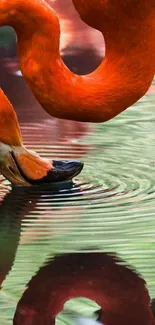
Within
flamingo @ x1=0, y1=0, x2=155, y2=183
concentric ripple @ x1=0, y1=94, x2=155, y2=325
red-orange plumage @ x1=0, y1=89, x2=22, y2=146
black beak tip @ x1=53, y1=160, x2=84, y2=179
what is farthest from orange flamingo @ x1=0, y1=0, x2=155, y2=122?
black beak tip @ x1=53, y1=160, x2=84, y2=179

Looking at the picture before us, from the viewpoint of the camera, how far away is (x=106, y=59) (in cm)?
380

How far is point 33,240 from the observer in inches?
154

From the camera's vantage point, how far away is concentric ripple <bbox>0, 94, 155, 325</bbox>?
3730 mm

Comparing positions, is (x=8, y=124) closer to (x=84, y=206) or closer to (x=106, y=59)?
(x=84, y=206)

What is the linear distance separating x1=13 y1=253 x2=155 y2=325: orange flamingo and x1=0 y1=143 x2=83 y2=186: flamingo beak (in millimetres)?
842

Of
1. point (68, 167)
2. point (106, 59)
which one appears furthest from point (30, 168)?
point (106, 59)

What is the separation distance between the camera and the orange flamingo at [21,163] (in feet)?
14.4

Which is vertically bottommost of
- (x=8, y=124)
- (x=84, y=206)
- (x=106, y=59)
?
(x=84, y=206)

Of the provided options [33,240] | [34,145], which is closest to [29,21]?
[33,240]

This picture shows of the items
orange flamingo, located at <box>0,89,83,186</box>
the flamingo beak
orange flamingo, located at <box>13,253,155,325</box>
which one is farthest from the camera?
the flamingo beak

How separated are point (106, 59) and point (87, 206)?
2.10ft

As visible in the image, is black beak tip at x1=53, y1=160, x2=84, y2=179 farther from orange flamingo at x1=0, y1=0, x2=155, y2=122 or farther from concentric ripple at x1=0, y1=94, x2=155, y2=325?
orange flamingo at x1=0, y1=0, x2=155, y2=122

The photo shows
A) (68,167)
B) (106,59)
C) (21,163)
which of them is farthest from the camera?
(68,167)

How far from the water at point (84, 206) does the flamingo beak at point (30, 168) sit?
0.04 meters
